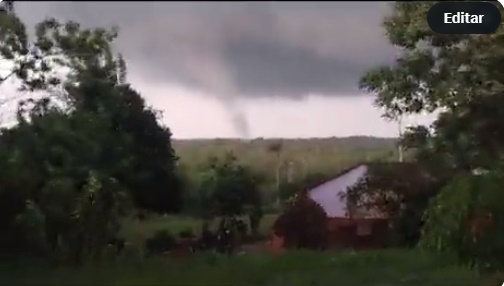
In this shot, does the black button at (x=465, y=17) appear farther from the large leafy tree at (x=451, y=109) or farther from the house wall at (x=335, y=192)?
the house wall at (x=335, y=192)

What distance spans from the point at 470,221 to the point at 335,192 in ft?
1.58

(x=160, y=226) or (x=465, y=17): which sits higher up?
(x=465, y=17)

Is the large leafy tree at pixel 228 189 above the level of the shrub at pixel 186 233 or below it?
above

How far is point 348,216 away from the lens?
10.00ft

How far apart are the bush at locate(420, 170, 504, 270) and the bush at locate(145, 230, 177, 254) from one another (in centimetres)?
83

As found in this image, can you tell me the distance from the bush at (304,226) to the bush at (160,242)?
0.33 m

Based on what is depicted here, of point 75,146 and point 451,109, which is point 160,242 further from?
point 451,109

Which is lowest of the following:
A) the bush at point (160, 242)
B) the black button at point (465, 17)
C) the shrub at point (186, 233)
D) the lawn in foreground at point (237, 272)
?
the lawn in foreground at point (237, 272)

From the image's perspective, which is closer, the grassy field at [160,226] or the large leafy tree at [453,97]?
the grassy field at [160,226]

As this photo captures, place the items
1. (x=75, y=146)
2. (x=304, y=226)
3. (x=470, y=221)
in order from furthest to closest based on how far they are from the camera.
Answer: (x=470, y=221), (x=304, y=226), (x=75, y=146)

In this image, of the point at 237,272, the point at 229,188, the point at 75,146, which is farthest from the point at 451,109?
the point at 75,146

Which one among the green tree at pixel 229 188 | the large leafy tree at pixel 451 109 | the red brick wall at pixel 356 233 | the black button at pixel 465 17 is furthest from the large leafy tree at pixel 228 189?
→ the black button at pixel 465 17

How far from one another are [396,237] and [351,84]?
1.75ft

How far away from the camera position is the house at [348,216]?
9.96 feet
